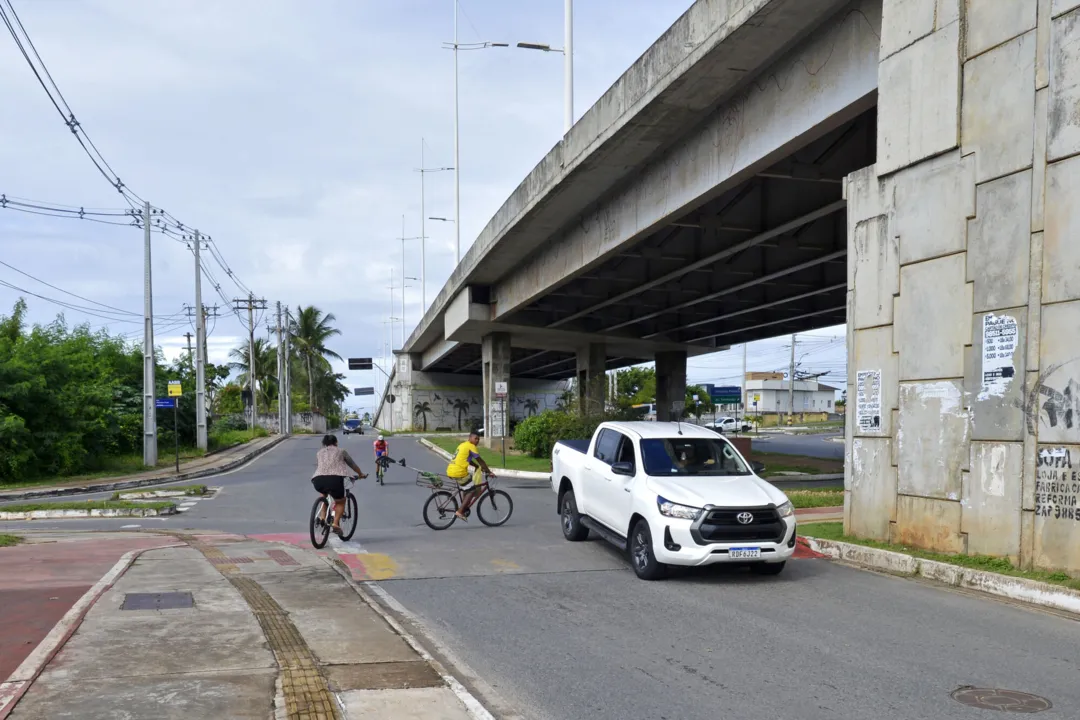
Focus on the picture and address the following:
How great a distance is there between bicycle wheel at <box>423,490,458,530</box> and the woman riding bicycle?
2286 mm

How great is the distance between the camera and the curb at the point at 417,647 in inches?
221

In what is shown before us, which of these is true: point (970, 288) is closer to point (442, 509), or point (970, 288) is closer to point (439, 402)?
point (442, 509)

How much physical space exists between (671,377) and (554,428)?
1872cm

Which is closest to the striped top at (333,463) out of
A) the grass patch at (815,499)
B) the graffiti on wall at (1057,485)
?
the graffiti on wall at (1057,485)

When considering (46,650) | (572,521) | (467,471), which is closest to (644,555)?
(572,521)

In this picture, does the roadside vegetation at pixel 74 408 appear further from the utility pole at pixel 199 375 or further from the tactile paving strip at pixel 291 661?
the tactile paving strip at pixel 291 661

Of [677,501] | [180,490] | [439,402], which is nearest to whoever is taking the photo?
[677,501]

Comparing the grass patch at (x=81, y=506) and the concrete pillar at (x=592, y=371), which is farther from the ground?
the concrete pillar at (x=592, y=371)

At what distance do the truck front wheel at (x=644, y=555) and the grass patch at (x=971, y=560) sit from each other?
330 cm

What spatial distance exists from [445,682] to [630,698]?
4.03 feet

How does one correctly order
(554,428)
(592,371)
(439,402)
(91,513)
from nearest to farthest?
(91,513), (554,428), (592,371), (439,402)

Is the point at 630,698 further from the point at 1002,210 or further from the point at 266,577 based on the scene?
the point at 1002,210

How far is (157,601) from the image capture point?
8.65 metres

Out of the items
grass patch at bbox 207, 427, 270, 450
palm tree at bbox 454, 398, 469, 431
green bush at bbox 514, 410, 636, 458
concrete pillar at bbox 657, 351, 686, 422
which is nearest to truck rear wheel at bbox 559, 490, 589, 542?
green bush at bbox 514, 410, 636, 458
